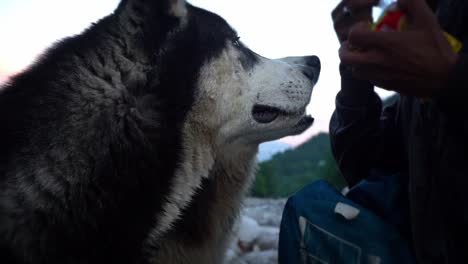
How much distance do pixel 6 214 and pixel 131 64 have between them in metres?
0.69

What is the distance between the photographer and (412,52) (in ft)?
3.40

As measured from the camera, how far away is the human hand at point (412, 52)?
3.38 feet

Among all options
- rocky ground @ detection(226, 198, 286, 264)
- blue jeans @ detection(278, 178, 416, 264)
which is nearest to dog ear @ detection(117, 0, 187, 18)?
blue jeans @ detection(278, 178, 416, 264)

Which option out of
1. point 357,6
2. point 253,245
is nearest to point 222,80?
point 357,6

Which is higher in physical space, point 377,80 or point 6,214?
point 377,80

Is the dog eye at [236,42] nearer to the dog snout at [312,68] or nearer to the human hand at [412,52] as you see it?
the dog snout at [312,68]

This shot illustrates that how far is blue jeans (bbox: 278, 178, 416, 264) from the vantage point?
A: 5.06 feet

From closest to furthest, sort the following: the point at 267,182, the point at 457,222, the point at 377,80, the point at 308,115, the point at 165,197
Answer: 1. the point at 377,80
2. the point at 457,222
3. the point at 165,197
4. the point at 308,115
5. the point at 267,182

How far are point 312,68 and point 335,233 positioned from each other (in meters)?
0.81

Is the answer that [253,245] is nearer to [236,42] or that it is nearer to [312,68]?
[312,68]

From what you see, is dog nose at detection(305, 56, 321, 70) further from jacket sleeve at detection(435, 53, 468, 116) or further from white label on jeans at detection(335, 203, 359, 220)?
jacket sleeve at detection(435, 53, 468, 116)

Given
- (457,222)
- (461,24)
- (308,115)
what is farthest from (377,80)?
(308,115)

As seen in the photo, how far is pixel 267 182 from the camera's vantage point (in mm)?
7496

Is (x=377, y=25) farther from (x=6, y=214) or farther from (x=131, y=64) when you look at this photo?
(x=6, y=214)
